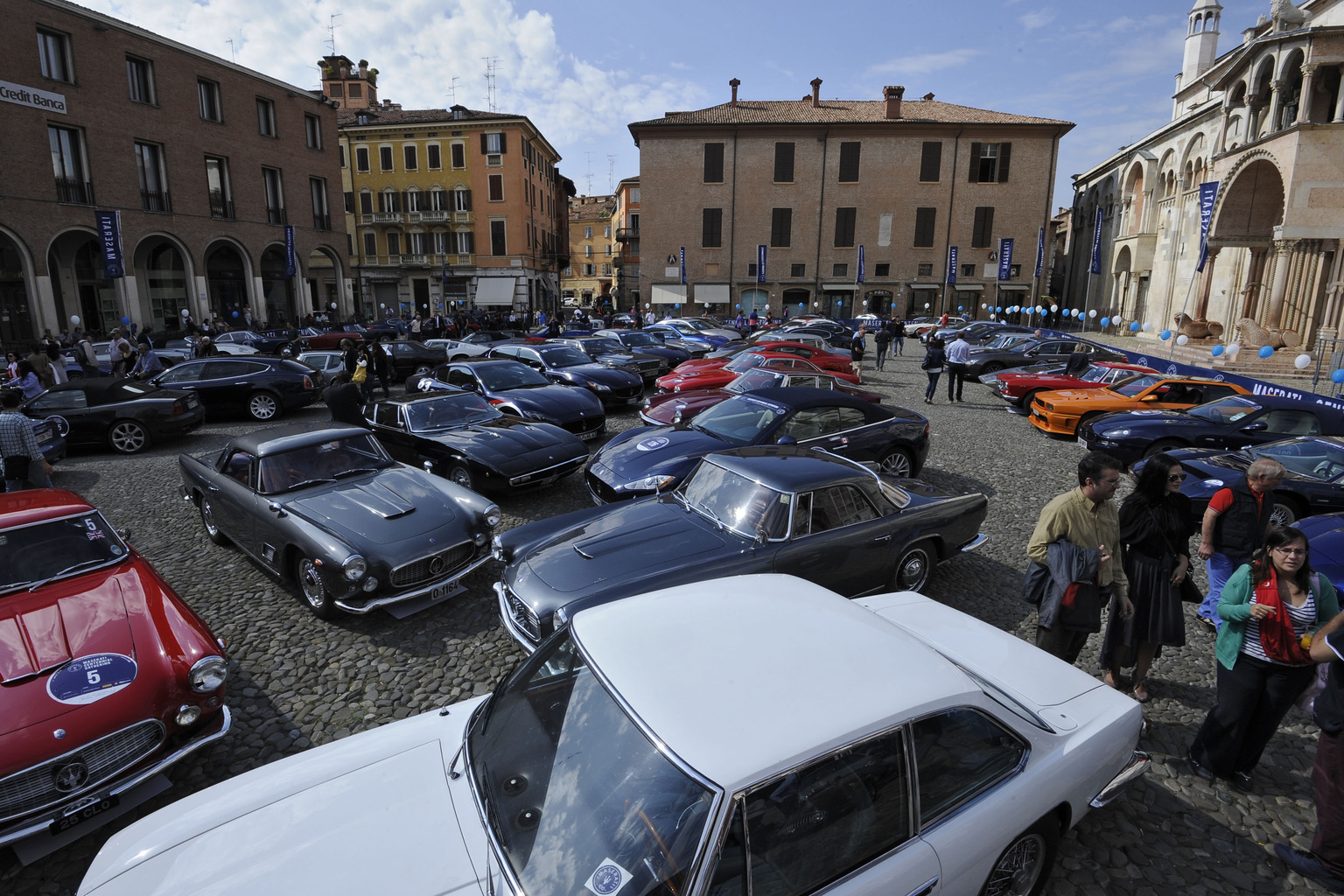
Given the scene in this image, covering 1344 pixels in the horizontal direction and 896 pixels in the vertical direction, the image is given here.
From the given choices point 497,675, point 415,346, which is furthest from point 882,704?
point 415,346

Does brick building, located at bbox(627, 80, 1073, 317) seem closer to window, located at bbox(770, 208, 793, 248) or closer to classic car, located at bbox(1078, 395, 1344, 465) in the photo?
window, located at bbox(770, 208, 793, 248)

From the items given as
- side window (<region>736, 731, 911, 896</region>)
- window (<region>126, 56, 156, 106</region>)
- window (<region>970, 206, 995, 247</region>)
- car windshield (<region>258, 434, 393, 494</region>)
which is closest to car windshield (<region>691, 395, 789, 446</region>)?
car windshield (<region>258, 434, 393, 494</region>)

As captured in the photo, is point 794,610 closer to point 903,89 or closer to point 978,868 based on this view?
point 978,868

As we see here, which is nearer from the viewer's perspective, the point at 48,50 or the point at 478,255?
the point at 48,50

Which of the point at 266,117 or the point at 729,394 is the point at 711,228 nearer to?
the point at 266,117

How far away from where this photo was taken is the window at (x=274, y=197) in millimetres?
33781

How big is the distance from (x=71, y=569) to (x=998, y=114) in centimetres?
5054

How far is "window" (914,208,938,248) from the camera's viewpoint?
42906 millimetres

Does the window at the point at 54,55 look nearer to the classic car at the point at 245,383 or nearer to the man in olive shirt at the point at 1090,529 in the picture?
the classic car at the point at 245,383

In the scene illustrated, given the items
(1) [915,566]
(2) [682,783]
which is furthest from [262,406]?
(2) [682,783]

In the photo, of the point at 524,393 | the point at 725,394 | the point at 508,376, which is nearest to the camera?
the point at 524,393

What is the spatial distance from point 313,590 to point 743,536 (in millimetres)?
3640

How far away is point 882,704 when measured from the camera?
7.97 feet

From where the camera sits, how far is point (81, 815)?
3391 mm
